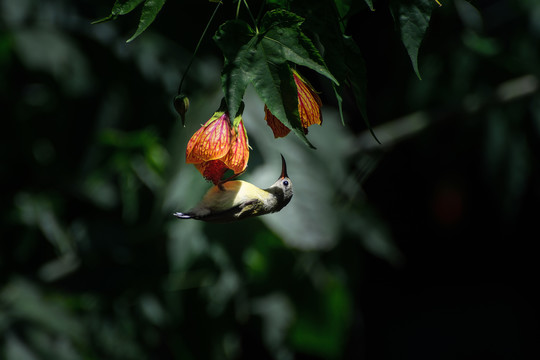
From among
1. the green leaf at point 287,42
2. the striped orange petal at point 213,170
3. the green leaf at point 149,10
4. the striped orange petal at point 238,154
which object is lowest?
the striped orange petal at point 213,170

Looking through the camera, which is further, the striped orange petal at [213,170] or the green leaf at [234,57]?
the striped orange petal at [213,170]

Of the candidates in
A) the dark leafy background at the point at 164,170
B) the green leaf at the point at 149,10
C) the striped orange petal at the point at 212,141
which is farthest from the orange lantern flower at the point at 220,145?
the dark leafy background at the point at 164,170

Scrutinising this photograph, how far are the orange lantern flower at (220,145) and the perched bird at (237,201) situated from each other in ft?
0.07

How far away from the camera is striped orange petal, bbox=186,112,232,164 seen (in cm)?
60

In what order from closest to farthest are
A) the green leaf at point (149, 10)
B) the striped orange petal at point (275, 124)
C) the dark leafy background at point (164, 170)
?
the green leaf at point (149, 10) → the striped orange petal at point (275, 124) → the dark leafy background at point (164, 170)

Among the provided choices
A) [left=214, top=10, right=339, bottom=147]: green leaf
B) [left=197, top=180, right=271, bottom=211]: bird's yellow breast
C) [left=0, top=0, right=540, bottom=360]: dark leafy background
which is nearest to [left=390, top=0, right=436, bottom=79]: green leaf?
[left=214, top=10, right=339, bottom=147]: green leaf

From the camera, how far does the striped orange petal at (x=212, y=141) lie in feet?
1.95

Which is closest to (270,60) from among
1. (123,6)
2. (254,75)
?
(254,75)

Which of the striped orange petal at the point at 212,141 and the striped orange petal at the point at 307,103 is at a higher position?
the striped orange petal at the point at 307,103

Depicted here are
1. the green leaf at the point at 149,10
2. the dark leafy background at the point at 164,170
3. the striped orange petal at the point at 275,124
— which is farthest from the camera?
the dark leafy background at the point at 164,170

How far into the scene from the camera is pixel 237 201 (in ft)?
1.93

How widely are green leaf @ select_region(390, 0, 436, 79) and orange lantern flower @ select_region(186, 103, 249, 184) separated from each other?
0.52 feet

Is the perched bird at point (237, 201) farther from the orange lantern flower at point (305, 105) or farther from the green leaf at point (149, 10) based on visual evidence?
the green leaf at point (149, 10)

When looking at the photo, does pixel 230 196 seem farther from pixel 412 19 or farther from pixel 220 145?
pixel 412 19
